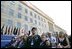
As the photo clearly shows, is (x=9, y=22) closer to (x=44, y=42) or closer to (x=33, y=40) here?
(x=33, y=40)

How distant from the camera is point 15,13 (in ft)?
8.85

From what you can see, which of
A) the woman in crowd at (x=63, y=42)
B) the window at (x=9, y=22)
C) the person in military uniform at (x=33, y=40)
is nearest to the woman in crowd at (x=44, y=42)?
the person in military uniform at (x=33, y=40)

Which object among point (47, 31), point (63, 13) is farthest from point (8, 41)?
point (63, 13)

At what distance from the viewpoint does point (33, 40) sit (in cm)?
267

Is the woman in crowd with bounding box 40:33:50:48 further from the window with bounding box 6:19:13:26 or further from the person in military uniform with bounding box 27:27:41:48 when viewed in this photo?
the window with bounding box 6:19:13:26

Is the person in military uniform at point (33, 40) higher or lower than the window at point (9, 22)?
lower

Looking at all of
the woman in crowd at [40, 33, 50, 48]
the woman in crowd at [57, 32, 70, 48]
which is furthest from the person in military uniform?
the woman in crowd at [57, 32, 70, 48]

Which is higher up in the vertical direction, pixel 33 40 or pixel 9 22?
pixel 9 22

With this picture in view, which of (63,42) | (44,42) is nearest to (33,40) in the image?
(44,42)

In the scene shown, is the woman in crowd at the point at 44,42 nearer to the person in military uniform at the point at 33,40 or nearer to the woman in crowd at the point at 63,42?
the person in military uniform at the point at 33,40

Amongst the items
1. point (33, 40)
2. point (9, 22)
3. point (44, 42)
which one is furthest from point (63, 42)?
point (9, 22)

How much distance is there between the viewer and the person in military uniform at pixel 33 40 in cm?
264

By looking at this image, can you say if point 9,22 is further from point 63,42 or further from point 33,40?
point 63,42

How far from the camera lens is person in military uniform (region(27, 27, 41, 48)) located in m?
2.64
